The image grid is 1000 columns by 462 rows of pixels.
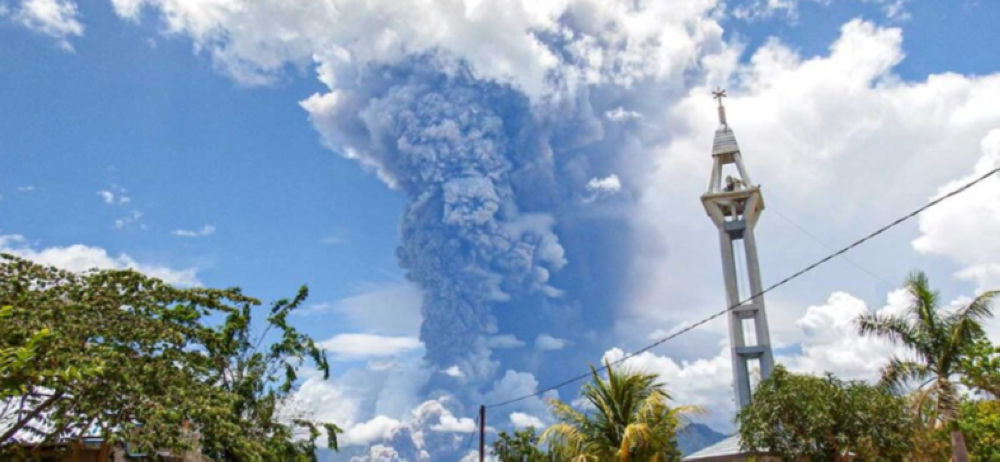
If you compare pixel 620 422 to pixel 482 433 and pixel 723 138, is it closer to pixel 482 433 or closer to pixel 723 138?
pixel 482 433

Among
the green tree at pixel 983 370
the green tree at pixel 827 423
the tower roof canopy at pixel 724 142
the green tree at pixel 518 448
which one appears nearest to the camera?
the green tree at pixel 827 423

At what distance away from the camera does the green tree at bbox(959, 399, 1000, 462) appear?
2559 cm

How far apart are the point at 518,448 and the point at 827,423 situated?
73.2 feet

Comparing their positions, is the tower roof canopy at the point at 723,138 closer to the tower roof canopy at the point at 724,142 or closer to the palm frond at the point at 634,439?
the tower roof canopy at the point at 724,142

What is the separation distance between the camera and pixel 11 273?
47.5 ft

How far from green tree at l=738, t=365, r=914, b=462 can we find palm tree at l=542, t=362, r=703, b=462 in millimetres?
1899

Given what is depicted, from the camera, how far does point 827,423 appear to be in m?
18.1

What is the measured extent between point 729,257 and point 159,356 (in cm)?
3796

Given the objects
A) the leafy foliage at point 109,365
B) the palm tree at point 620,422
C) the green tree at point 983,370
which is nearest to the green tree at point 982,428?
the green tree at point 983,370

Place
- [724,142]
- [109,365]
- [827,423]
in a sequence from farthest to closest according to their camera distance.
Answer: [724,142] < [827,423] < [109,365]

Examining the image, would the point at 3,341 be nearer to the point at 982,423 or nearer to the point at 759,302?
the point at 982,423

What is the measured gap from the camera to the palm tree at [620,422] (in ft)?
60.9

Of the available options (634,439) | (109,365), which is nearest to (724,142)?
(634,439)

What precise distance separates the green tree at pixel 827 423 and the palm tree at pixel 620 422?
6.23 ft
